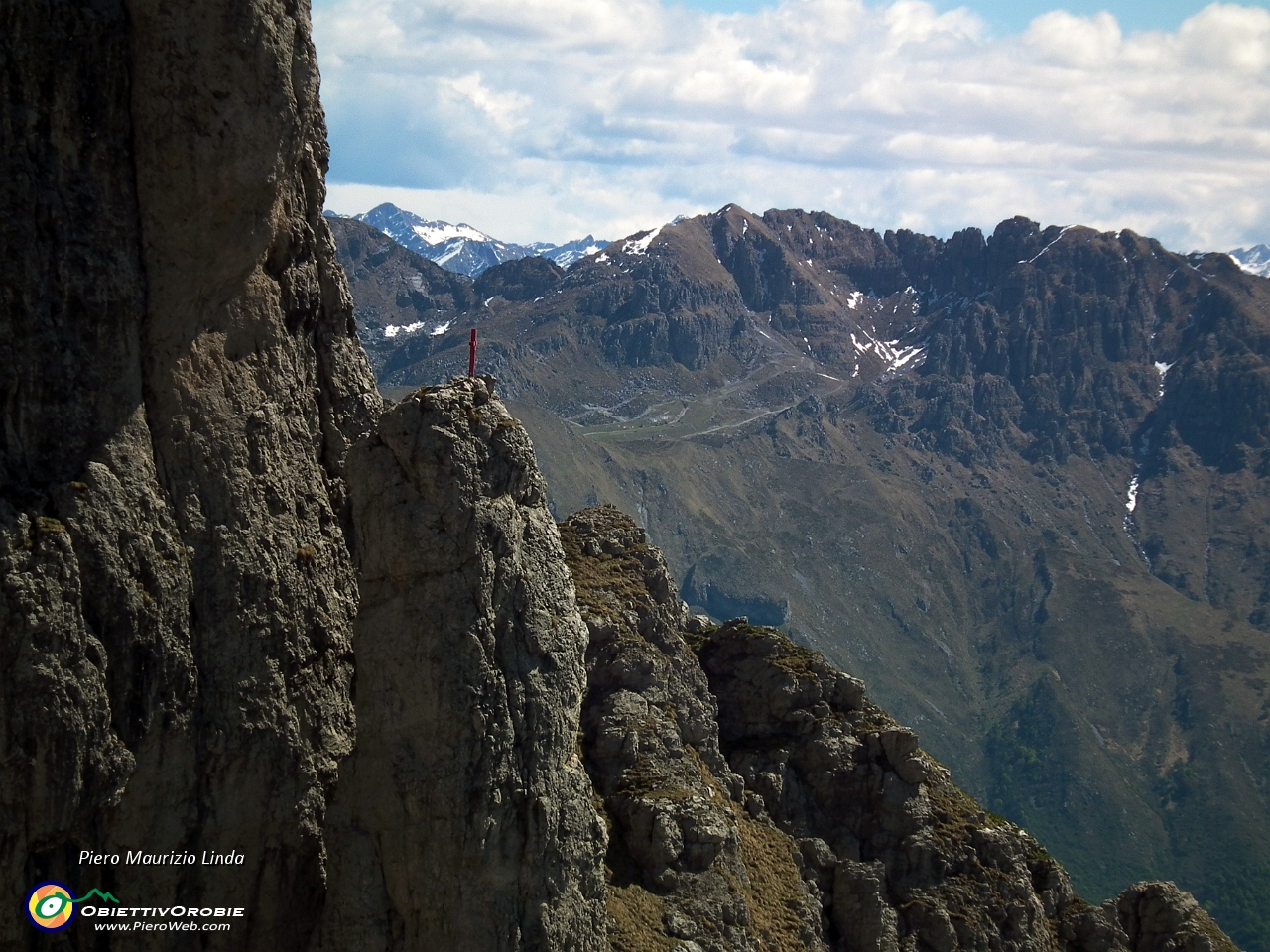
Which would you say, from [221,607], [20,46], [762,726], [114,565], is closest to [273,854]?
[221,607]

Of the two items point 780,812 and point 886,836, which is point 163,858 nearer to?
point 780,812

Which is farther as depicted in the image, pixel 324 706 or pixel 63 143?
pixel 324 706

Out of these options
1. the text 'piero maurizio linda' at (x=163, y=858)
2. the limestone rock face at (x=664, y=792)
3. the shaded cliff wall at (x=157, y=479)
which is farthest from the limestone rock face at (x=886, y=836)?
the text 'piero maurizio linda' at (x=163, y=858)

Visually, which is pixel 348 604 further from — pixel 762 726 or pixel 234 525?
pixel 762 726

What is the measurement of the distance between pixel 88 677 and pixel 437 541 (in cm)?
820

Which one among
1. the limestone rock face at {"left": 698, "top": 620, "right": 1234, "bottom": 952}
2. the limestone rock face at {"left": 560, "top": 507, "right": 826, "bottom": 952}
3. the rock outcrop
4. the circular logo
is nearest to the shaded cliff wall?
the circular logo

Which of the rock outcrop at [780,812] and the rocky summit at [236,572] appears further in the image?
the rock outcrop at [780,812]

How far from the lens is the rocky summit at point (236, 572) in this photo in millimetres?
29469

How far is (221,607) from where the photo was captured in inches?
1265

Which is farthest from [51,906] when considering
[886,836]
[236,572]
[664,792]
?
[886,836]

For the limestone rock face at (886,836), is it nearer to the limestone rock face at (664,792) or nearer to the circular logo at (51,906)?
the limestone rock face at (664,792)

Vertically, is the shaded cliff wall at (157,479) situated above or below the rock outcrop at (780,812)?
above

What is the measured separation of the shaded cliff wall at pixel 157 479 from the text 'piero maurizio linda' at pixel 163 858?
0.55 ft

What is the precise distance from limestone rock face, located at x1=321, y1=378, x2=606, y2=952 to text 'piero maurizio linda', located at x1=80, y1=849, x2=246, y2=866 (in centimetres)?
246
